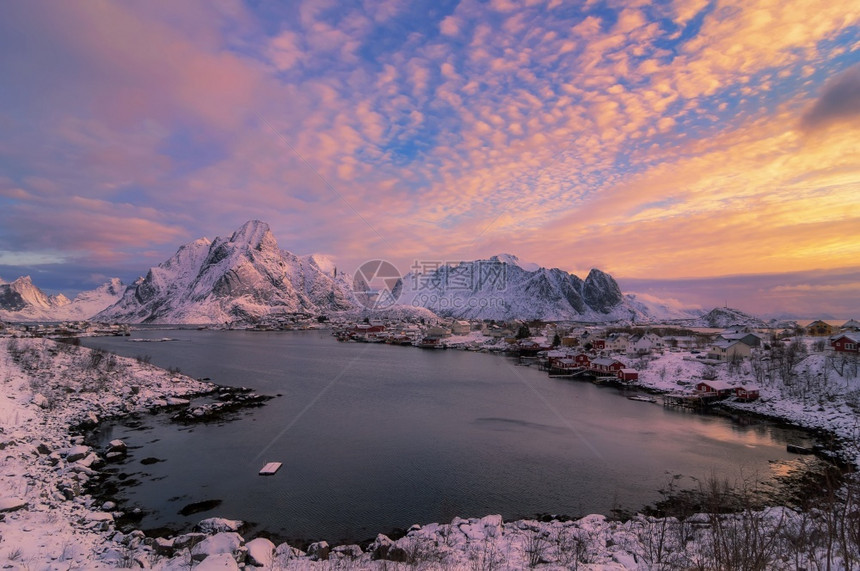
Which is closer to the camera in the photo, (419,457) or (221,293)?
(419,457)

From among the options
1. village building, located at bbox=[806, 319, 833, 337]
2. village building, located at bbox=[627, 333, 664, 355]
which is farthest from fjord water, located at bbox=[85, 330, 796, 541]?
village building, located at bbox=[806, 319, 833, 337]

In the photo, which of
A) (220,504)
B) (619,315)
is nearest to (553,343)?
(220,504)

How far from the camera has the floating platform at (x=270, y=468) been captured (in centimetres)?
1541

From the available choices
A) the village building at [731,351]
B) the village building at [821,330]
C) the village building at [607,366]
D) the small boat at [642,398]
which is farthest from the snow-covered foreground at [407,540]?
the village building at [821,330]

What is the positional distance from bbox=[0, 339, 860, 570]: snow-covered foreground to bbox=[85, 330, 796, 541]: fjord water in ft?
4.74

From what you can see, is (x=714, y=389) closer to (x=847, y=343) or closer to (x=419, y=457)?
(x=847, y=343)

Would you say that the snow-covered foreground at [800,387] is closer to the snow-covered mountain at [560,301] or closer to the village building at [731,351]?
the village building at [731,351]

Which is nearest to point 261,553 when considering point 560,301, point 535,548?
point 535,548

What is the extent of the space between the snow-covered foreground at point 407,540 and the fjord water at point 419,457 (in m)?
1.45

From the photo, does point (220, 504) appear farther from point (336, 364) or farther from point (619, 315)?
point (619, 315)

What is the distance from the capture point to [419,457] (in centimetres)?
1778

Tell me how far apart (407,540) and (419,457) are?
23.9ft

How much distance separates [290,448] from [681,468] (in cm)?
1688

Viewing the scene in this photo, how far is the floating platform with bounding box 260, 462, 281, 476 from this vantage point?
15406 mm
